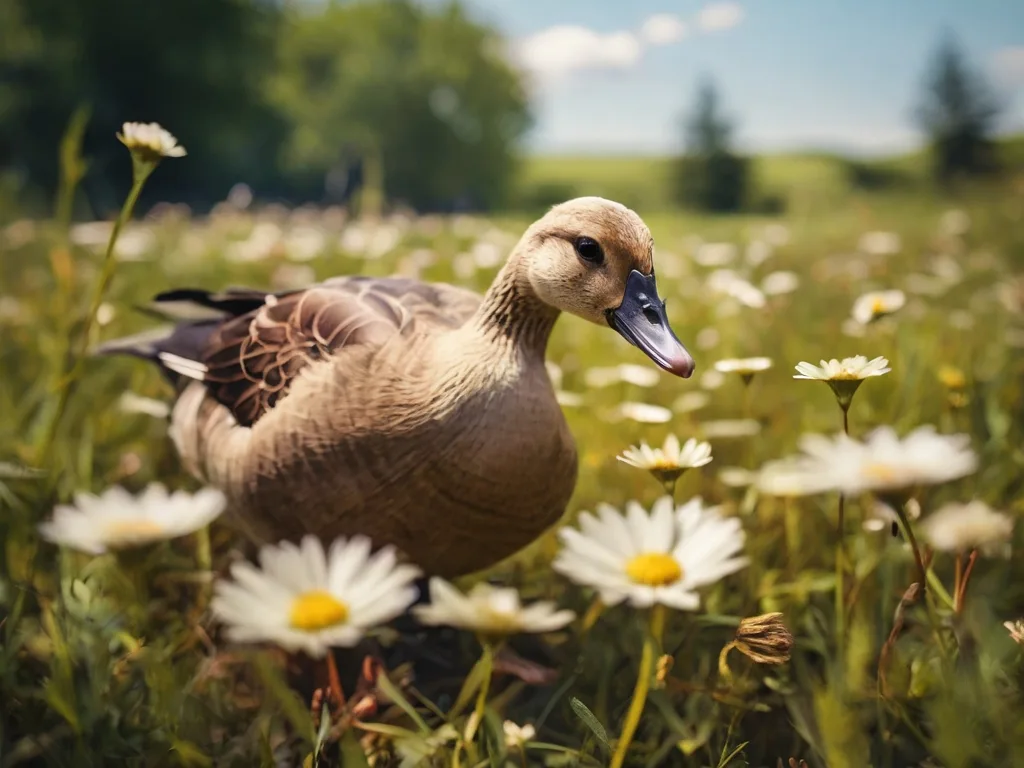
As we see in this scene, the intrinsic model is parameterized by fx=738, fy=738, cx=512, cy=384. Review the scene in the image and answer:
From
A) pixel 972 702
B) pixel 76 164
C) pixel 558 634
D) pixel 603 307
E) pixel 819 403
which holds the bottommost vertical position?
pixel 558 634

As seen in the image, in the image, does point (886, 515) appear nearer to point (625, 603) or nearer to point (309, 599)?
point (625, 603)

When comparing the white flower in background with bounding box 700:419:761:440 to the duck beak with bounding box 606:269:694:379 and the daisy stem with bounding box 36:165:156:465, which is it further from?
the daisy stem with bounding box 36:165:156:465

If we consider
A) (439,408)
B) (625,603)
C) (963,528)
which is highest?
(963,528)

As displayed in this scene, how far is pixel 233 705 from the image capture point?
53.2 inches

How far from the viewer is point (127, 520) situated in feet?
2.73

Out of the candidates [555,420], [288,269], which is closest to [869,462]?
[555,420]

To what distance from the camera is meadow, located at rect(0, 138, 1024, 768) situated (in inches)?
39.7

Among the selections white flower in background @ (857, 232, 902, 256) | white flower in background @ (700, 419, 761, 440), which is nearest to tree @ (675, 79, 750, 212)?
white flower in background @ (857, 232, 902, 256)

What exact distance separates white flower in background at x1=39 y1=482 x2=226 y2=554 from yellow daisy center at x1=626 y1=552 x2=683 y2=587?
1.56 ft

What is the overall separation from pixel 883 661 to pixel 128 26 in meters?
16.3

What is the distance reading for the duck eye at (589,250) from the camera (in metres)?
1.26

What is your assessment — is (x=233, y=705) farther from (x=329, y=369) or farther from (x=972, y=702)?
(x=972, y=702)

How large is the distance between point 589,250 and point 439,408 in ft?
1.25

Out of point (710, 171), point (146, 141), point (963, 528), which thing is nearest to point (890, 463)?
point (963, 528)
